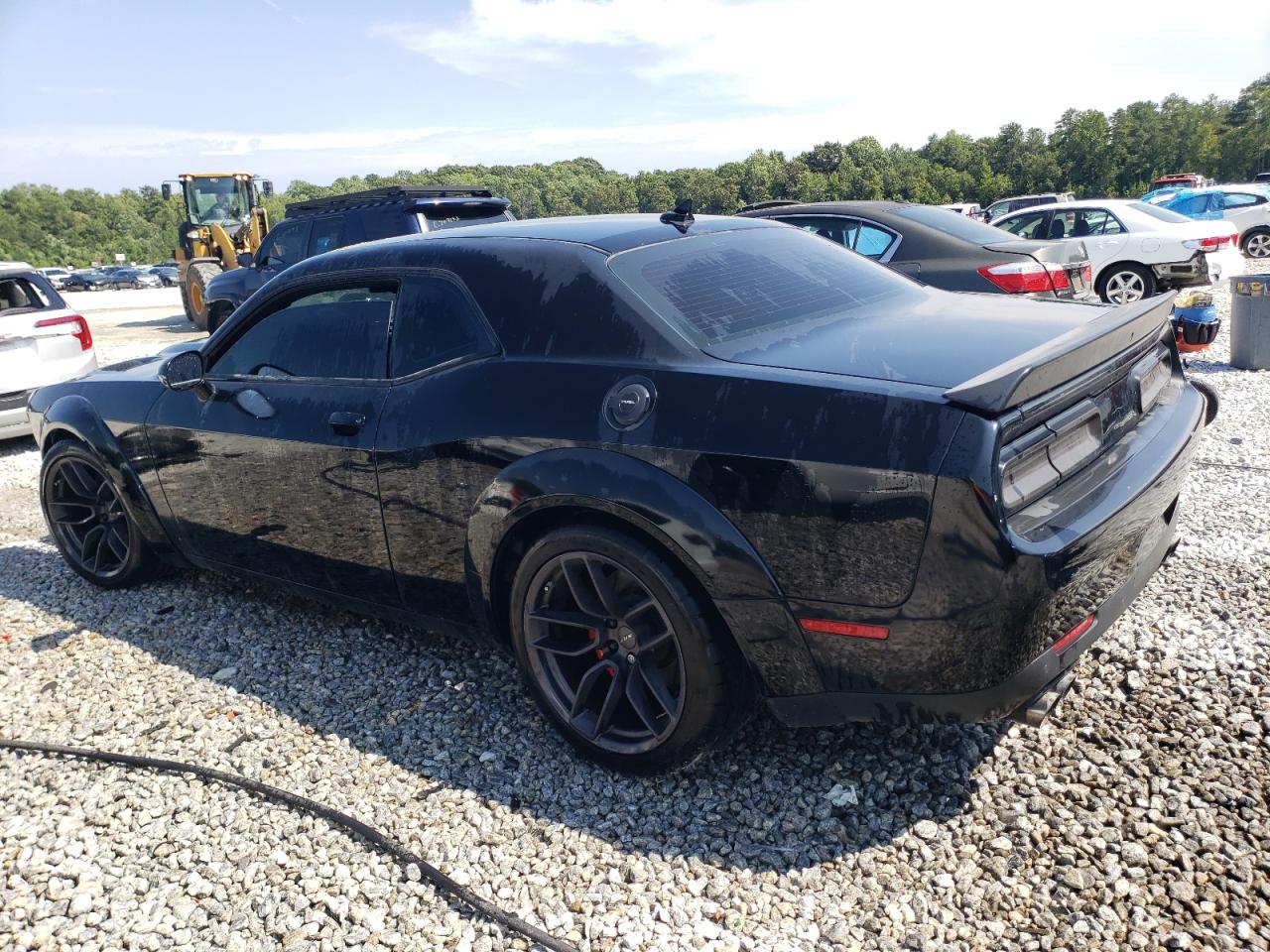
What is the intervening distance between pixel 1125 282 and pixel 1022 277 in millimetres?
5840

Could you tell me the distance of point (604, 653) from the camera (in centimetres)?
276

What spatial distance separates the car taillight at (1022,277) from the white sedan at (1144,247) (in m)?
4.69

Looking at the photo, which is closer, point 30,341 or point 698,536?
point 698,536

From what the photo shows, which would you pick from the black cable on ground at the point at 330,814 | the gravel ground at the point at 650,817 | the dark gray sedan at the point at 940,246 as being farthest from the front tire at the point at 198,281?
the black cable on ground at the point at 330,814

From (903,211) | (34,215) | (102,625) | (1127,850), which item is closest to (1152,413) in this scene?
(1127,850)

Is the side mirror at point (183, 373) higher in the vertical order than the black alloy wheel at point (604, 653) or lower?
higher

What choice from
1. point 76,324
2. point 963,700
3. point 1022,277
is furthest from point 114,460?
point 1022,277

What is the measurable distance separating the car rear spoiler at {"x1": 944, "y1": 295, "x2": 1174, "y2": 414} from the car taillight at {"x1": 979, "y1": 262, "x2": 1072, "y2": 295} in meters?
3.85

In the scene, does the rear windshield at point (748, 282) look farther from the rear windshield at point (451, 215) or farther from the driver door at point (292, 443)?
the rear windshield at point (451, 215)

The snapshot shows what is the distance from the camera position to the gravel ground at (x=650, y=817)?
7.17 feet

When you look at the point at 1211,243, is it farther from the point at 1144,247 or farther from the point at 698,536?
the point at 698,536

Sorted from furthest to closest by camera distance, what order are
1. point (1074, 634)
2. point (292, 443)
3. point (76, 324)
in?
point (76, 324)
point (292, 443)
point (1074, 634)

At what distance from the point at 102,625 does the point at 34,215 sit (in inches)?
4774

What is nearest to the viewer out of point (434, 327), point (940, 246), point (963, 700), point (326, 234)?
point (963, 700)
